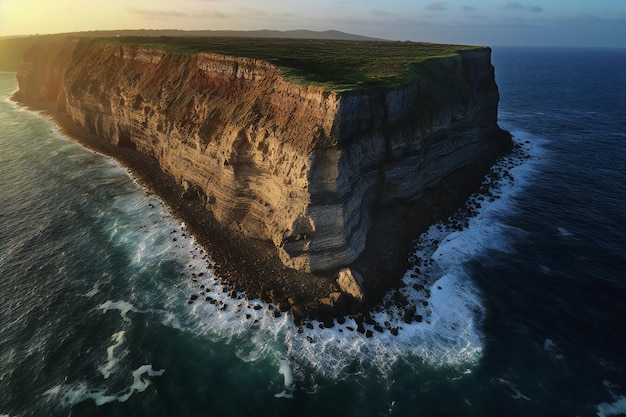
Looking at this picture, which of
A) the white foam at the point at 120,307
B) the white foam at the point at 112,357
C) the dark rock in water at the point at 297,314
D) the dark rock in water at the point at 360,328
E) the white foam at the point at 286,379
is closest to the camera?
the white foam at the point at 286,379

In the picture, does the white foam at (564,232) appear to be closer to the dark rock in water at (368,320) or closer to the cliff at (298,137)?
the cliff at (298,137)

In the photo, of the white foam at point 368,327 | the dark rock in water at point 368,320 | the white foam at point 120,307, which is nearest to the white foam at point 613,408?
the white foam at point 368,327

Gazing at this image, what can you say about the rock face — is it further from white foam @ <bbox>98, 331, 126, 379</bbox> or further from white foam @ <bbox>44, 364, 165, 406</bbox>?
white foam @ <bbox>44, 364, 165, 406</bbox>

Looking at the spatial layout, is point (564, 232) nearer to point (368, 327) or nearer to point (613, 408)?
point (613, 408)

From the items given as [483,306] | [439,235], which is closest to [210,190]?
[439,235]

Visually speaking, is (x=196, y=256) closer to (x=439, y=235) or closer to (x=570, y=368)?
(x=439, y=235)
